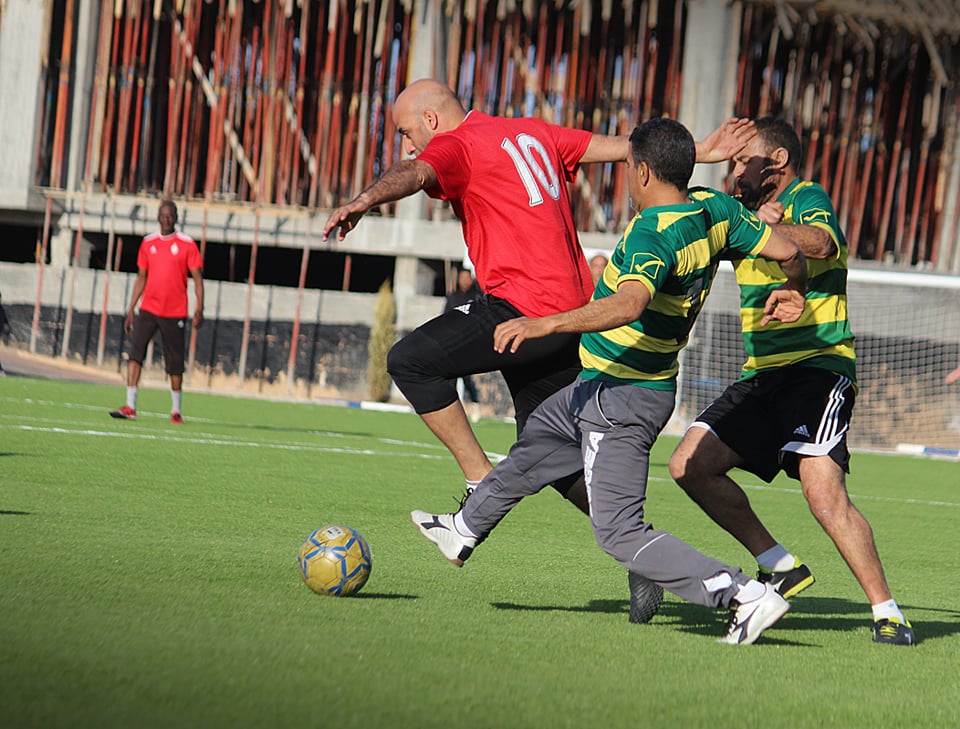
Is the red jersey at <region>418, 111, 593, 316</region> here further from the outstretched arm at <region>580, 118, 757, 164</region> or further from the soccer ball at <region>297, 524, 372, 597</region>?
the soccer ball at <region>297, 524, 372, 597</region>

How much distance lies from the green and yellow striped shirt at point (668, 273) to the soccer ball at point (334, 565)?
1138 mm

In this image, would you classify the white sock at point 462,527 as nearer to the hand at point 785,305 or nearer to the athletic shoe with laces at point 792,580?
the athletic shoe with laces at point 792,580

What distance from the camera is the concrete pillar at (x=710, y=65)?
24641 mm

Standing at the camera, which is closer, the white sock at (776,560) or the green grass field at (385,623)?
the green grass field at (385,623)

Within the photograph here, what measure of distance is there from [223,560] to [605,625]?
5.71ft

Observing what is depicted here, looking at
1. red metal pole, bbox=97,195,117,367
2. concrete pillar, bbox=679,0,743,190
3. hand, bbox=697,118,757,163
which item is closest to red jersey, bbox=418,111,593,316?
hand, bbox=697,118,757,163

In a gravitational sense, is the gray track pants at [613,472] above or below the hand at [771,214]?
below

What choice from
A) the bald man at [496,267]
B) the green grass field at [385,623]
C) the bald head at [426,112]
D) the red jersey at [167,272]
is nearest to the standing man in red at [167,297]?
the red jersey at [167,272]

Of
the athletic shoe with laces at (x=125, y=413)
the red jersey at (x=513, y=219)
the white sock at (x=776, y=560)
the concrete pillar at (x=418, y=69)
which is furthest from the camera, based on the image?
the concrete pillar at (x=418, y=69)

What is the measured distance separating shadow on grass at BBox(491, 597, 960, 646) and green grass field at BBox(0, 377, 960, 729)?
2 cm

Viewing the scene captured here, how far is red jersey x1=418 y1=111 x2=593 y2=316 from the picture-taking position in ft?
19.0

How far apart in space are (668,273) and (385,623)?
1.56m

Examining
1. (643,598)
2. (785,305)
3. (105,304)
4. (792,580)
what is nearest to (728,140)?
(785,305)

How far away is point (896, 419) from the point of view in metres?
21.6
